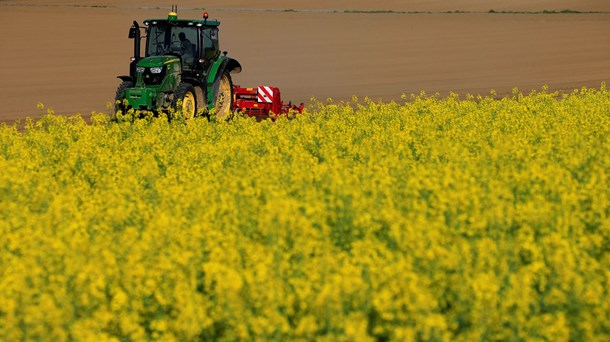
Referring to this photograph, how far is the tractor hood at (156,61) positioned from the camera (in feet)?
51.5

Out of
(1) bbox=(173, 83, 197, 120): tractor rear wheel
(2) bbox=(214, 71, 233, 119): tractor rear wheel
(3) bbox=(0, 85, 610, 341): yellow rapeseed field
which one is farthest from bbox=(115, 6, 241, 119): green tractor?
(3) bbox=(0, 85, 610, 341): yellow rapeseed field

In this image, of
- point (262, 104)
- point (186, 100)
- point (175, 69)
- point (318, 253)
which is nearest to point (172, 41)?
point (175, 69)

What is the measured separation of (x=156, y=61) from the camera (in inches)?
621

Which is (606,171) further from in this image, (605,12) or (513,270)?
(605,12)

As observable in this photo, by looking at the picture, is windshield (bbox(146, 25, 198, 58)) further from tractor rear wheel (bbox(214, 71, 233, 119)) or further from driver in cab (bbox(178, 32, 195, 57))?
tractor rear wheel (bbox(214, 71, 233, 119))

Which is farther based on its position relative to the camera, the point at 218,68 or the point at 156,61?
the point at 218,68

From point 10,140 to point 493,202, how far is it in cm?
891

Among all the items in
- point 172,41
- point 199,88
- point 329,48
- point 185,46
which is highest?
point 329,48

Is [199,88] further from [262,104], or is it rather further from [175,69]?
[262,104]

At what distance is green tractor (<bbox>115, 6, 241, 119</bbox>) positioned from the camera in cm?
1560

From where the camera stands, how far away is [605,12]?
2055 inches

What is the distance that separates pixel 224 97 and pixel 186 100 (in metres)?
1.94

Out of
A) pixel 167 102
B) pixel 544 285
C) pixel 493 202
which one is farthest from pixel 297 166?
pixel 167 102

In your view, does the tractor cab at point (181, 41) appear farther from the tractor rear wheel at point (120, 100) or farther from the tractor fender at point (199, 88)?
the tractor rear wheel at point (120, 100)
